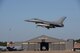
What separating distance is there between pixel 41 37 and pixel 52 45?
282 inches

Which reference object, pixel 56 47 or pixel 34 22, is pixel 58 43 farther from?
Result: pixel 34 22

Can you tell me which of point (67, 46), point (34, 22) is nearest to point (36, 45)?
point (67, 46)

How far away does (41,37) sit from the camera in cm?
16362

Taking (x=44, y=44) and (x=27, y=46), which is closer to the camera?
(x=44, y=44)

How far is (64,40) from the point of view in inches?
6220

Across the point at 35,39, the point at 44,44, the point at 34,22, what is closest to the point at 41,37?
the point at 35,39

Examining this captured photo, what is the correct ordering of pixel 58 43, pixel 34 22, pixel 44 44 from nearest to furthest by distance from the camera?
1. pixel 34 22
2. pixel 44 44
3. pixel 58 43

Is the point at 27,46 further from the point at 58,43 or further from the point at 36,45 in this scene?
the point at 58,43

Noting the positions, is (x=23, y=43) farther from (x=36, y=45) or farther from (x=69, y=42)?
(x=69, y=42)

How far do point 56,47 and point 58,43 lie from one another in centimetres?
301

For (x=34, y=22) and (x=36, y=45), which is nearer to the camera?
(x=34, y=22)

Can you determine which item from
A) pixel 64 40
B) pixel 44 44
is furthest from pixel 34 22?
pixel 64 40

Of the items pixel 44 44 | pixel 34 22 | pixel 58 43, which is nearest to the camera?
pixel 34 22

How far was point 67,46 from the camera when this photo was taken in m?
153
